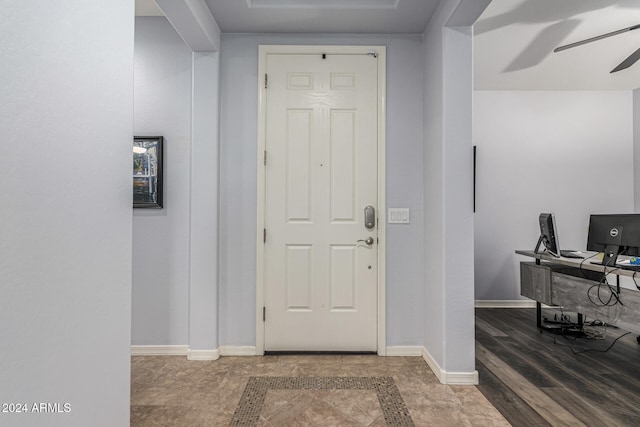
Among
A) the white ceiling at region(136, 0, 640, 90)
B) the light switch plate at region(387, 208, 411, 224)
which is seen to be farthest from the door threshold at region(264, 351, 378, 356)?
the white ceiling at region(136, 0, 640, 90)

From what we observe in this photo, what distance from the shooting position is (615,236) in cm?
293

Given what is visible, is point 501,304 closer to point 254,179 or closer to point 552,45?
point 552,45

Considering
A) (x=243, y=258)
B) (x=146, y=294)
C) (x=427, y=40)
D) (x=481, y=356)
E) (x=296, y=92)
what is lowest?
(x=481, y=356)

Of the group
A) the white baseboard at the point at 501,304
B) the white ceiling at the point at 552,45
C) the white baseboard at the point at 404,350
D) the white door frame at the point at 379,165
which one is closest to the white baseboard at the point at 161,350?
the white door frame at the point at 379,165

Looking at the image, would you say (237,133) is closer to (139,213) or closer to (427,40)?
(139,213)

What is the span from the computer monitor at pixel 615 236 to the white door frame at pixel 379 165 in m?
1.80

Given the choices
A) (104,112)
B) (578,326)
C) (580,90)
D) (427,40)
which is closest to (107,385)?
(104,112)

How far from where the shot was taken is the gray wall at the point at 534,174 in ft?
14.8

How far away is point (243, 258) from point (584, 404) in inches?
97.4

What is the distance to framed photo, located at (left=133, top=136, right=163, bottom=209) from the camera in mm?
2867

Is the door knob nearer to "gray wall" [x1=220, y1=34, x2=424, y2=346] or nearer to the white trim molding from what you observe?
"gray wall" [x1=220, y1=34, x2=424, y2=346]

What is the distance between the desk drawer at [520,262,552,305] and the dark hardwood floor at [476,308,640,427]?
1.14ft

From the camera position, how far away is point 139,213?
9.54 feet

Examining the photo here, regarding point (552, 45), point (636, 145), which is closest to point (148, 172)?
point (552, 45)
